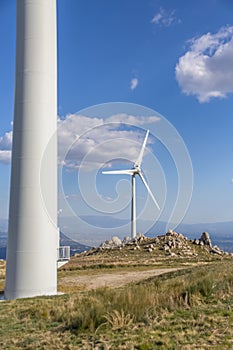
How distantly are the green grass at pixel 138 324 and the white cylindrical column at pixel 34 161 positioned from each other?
24.6ft

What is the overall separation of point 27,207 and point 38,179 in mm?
1537

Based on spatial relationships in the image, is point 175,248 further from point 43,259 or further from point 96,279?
point 43,259

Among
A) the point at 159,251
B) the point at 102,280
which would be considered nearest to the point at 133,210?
the point at 159,251

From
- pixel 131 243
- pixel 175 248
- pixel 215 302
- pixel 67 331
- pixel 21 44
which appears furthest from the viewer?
pixel 131 243

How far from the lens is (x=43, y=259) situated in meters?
20.5

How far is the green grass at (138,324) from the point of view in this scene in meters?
8.29

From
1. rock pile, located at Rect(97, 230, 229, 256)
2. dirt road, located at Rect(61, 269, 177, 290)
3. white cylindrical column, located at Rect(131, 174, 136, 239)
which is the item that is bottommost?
dirt road, located at Rect(61, 269, 177, 290)

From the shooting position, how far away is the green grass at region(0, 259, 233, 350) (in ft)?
27.2

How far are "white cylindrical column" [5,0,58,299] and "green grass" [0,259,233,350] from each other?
24.6 feet

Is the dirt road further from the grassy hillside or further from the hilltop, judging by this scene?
the grassy hillside

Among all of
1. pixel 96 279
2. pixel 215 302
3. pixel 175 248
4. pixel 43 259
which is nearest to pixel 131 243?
pixel 175 248

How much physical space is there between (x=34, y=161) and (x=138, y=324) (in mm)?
12836

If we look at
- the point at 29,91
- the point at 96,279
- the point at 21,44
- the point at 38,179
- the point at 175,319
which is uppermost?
the point at 21,44

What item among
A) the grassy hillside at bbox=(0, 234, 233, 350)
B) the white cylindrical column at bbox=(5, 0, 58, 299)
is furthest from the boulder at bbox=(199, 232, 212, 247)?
the grassy hillside at bbox=(0, 234, 233, 350)
